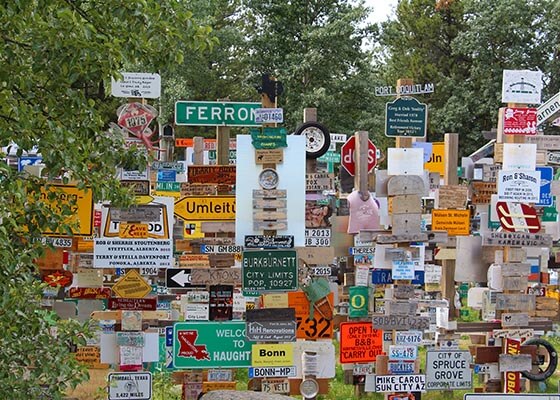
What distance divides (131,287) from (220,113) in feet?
5.81

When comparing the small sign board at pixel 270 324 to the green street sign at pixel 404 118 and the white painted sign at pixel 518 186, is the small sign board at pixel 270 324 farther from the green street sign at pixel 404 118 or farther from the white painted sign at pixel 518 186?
the white painted sign at pixel 518 186

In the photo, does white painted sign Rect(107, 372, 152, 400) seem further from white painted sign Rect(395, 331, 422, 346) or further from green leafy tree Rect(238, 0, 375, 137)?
green leafy tree Rect(238, 0, 375, 137)

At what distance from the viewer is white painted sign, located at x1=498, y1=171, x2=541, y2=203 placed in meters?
9.41

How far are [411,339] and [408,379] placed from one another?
0.39 m

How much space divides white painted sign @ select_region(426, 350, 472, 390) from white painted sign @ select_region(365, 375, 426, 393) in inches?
4.0

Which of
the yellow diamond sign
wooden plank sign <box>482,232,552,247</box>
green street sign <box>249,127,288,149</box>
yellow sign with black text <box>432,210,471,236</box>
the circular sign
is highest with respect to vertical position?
green street sign <box>249,127,288,149</box>

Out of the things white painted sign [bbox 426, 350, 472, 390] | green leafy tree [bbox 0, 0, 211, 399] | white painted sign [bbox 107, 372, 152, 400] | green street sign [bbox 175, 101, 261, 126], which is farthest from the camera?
white painted sign [bbox 426, 350, 472, 390]

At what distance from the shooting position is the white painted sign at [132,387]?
8.47 m

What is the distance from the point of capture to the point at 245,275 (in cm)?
862

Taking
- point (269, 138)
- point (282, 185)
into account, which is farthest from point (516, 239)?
point (269, 138)

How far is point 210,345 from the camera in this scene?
28.8ft

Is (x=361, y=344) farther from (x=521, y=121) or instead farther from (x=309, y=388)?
(x=521, y=121)

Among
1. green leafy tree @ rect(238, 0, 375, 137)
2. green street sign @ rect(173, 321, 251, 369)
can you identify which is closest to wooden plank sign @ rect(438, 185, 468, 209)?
green street sign @ rect(173, 321, 251, 369)

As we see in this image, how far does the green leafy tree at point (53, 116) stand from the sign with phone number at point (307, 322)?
3539mm
